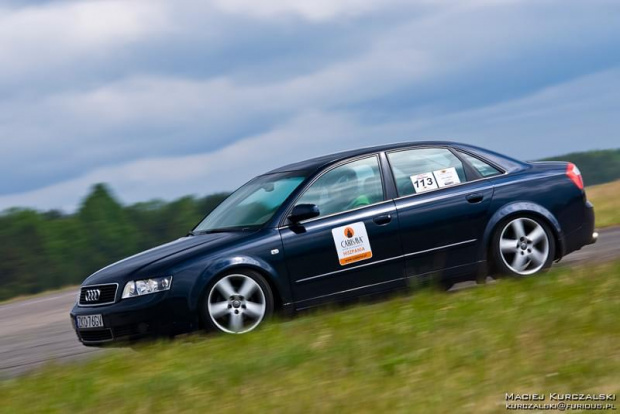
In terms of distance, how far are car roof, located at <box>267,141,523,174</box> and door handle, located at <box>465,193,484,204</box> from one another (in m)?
0.59

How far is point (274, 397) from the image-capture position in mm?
5895

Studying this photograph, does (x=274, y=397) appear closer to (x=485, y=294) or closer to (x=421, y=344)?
(x=421, y=344)

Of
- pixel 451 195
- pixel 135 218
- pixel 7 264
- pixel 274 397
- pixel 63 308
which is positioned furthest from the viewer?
pixel 135 218

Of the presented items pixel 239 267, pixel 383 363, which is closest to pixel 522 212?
pixel 239 267

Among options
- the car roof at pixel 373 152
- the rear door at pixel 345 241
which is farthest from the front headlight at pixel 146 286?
the car roof at pixel 373 152

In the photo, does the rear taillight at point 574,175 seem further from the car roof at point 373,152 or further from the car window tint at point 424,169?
the car window tint at point 424,169

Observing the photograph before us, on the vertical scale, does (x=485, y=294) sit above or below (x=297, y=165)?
below

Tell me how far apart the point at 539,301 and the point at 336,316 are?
1578 millimetres

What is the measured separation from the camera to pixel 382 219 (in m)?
9.33

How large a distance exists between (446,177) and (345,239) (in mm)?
1339

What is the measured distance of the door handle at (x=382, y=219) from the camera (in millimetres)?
9312

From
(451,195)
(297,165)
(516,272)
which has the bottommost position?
(516,272)

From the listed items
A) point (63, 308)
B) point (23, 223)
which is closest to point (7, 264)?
point (23, 223)

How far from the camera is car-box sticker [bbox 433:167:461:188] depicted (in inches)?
386
